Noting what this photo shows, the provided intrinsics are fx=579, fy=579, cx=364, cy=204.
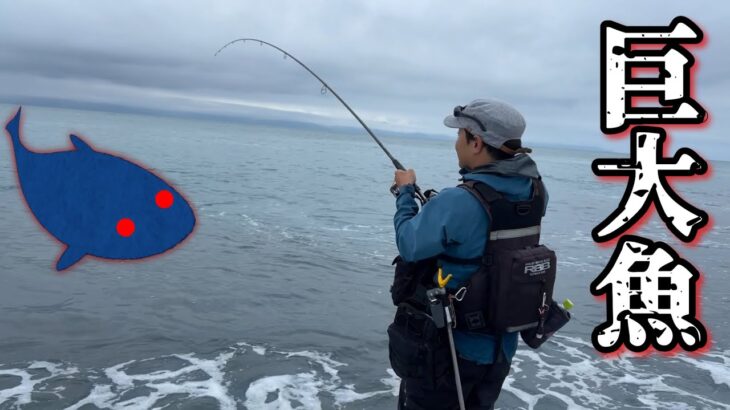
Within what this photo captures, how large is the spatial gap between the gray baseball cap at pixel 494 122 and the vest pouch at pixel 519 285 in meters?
0.59

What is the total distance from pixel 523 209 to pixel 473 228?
33 cm

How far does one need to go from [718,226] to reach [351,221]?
1420 centimetres

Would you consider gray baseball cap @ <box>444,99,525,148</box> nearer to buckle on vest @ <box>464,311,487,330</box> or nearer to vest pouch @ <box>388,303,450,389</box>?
buckle on vest @ <box>464,311,487,330</box>

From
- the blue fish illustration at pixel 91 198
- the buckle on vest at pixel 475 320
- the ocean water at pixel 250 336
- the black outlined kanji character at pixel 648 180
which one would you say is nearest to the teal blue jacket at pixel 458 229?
the buckle on vest at pixel 475 320

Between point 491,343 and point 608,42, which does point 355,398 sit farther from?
point 608,42

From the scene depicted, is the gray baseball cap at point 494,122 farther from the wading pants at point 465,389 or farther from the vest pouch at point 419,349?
the wading pants at point 465,389

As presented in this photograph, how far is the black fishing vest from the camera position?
2926 millimetres

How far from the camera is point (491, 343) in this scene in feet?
10.3

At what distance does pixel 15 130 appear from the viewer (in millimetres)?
3295

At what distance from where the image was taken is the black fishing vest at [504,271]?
115 inches

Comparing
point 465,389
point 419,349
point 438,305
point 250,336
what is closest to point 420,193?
point 438,305

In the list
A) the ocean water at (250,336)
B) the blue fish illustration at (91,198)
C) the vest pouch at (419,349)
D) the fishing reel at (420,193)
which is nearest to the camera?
the vest pouch at (419,349)

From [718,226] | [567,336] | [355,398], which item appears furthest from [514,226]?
[718,226]

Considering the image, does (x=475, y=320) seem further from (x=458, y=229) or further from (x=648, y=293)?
(x=648, y=293)
